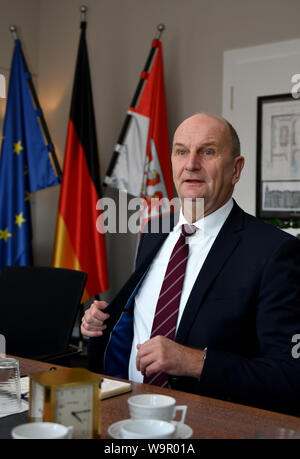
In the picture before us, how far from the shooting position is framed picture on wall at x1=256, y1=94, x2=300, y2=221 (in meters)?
3.74

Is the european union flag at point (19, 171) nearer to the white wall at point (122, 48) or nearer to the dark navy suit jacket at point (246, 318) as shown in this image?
the white wall at point (122, 48)

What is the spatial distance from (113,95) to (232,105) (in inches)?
46.0

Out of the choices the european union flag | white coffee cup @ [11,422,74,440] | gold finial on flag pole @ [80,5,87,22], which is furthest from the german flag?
white coffee cup @ [11,422,74,440]

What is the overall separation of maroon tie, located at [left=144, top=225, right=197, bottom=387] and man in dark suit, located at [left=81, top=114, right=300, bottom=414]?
0.03m

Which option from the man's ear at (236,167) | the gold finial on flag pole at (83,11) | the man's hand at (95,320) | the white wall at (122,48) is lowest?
the man's hand at (95,320)

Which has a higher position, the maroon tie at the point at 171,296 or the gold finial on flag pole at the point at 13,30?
the gold finial on flag pole at the point at 13,30

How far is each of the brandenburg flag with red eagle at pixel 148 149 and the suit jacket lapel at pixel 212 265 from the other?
2189 mm

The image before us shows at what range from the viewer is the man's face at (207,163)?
1927 mm

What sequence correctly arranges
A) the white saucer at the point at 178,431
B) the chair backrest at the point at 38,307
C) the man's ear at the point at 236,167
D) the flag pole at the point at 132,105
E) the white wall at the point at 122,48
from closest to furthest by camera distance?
the white saucer at the point at 178,431, the man's ear at the point at 236,167, the chair backrest at the point at 38,307, the white wall at the point at 122,48, the flag pole at the point at 132,105

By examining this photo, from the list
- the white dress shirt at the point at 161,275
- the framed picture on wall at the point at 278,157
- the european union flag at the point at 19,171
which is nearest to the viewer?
the white dress shirt at the point at 161,275

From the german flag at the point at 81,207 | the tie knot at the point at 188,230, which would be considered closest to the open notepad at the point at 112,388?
the tie knot at the point at 188,230

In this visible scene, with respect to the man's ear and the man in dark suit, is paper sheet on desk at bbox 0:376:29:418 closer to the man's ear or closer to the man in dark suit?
the man in dark suit

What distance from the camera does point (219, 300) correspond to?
5.59 feet
